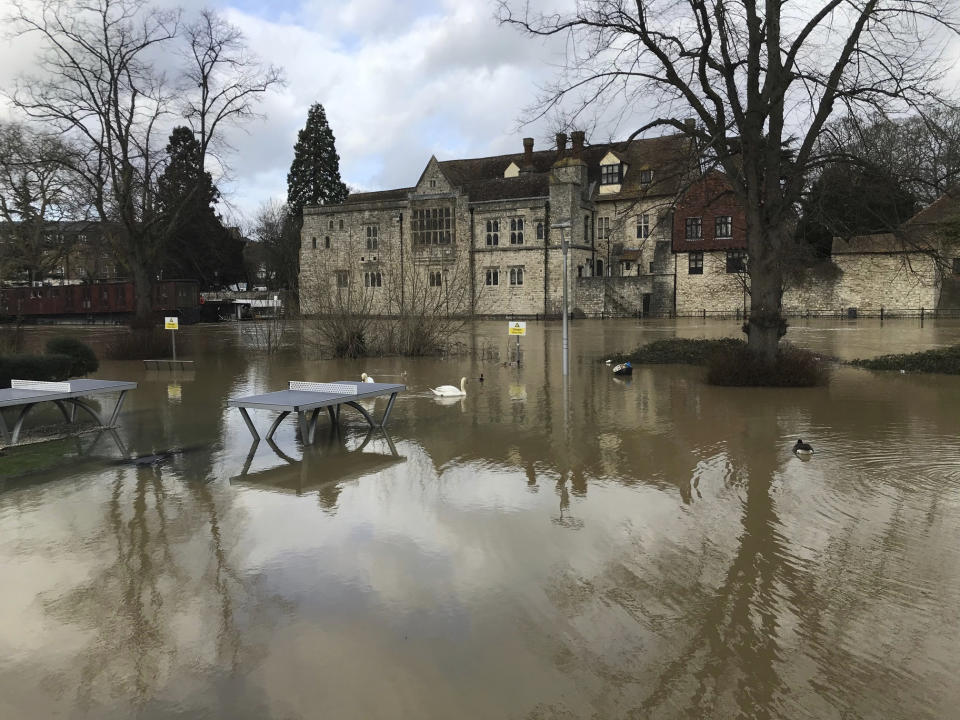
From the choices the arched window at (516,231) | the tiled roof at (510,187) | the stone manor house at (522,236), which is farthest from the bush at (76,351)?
the tiled roof at (510,187)

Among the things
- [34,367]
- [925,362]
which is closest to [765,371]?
[925,362]

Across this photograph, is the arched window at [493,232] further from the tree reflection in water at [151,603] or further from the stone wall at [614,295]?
the tree reflection in water at [151,603]

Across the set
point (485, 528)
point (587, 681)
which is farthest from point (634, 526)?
point (587, 681)

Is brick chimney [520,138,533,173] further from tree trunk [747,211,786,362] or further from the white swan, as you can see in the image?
the white swan

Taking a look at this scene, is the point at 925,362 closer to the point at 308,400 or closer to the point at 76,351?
the point at 308,400

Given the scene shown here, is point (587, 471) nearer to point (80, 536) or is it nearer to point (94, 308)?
point (80, 536)

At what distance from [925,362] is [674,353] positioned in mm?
6266

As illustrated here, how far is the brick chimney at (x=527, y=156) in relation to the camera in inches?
2397

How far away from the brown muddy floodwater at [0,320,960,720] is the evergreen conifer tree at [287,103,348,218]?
60.5 meters

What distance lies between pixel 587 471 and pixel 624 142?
10242 mm

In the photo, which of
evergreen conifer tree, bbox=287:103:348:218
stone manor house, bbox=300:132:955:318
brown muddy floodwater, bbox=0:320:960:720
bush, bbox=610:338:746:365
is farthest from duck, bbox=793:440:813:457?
evergreen conifer tree, bbox=287:103:348:218

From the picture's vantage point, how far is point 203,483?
8.27m

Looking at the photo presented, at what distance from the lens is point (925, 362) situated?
18.2 metres

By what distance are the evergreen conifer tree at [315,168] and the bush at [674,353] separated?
168 ft
